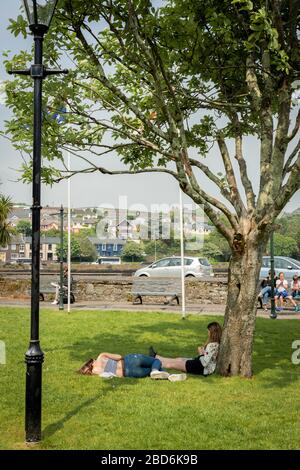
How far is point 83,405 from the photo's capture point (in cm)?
724

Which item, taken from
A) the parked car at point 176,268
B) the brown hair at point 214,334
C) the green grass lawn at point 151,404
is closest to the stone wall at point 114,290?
the parked car at point 176,268

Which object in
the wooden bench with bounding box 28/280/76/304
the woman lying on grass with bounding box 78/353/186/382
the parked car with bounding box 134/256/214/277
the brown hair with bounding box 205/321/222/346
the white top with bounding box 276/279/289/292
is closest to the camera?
the woman lying on grass with bounding box 78/353/186/382

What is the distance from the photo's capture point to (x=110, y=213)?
474 feet

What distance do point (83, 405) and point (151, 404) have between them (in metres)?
0.94

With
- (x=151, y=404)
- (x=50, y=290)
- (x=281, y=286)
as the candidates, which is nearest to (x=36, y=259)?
(x=151, y=404)

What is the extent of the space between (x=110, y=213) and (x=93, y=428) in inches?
5473

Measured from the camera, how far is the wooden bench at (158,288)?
2211 cm

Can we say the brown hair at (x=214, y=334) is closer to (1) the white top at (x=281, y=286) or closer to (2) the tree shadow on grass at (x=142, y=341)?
(2) the tree shadow on grass at (x=142, y=341)

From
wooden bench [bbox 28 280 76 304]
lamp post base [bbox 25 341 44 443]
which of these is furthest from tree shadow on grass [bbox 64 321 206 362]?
wooden bench [bbox 28 280 76 304]

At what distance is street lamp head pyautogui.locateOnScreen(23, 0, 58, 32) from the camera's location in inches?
228

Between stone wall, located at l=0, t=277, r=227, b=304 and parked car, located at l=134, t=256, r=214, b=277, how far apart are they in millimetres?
5610

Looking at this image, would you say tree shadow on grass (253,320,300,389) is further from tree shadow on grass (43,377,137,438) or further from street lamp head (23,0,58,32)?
street lamp head (23,0,58,32)
